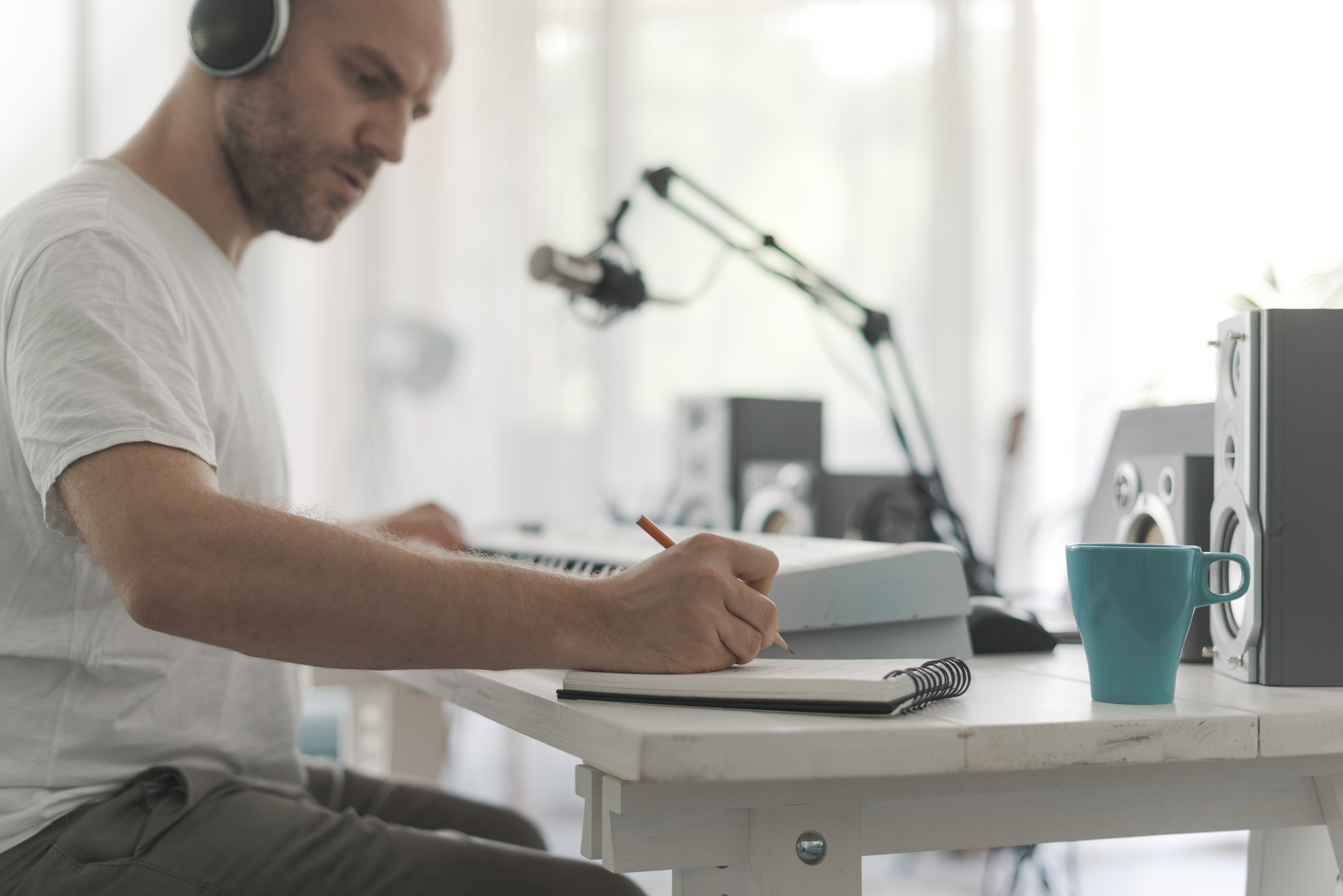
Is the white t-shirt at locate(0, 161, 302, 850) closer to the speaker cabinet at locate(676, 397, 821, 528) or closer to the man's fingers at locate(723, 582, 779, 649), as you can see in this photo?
the man's fingers at locate(723, 582, 779, 649)

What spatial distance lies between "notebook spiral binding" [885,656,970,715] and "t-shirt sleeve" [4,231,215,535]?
0.47m

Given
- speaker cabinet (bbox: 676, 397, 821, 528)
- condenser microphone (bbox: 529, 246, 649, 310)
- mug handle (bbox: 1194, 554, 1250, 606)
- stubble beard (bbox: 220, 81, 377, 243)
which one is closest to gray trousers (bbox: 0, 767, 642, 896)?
mug handle (bbox: 1194, 554, 1250, 606)

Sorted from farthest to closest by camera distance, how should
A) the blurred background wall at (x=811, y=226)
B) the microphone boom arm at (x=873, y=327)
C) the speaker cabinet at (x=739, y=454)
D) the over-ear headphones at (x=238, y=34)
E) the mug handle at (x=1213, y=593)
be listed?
the blurred background wall at (x=811, y=226), the speaker cabinet at (x=739, y=454), the microphone boom arm at (x=873, y=327), the over-ear headphones at (x=238, y=34), the mug handle at (x=1213, y=593)

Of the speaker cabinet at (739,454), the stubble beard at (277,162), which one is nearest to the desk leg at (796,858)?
the stubble beard at (277,162)

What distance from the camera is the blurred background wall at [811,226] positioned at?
249cm

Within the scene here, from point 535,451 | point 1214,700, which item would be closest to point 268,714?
point 1214,700

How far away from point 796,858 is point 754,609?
0.15 metres

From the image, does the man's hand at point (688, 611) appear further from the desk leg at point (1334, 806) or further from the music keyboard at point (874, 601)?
the desk leg at point (1334, 806)

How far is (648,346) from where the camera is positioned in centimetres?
264

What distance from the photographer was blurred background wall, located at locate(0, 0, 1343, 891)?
2488 millimetres

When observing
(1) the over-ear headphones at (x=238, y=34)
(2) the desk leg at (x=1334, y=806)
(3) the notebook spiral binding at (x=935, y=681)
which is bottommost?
(2) the desk leg at (x=1334, y=806)

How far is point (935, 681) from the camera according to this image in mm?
595

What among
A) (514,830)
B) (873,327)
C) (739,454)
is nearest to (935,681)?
(514,830)

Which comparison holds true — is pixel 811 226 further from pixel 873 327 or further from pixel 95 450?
pixel 95 450
